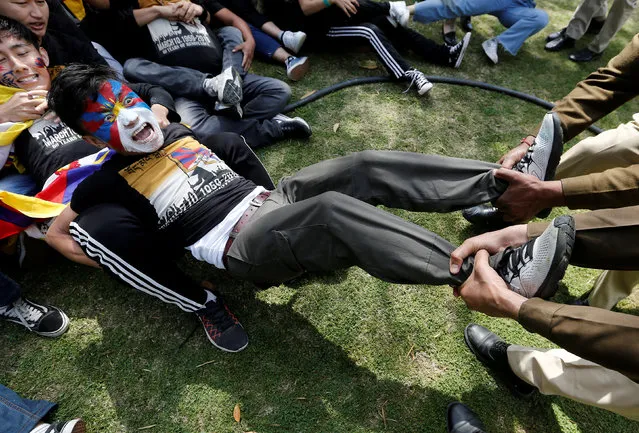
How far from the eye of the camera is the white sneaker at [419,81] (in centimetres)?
398

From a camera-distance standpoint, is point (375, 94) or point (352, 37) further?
point (352, 37)

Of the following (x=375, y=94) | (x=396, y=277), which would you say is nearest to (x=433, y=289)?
(x=396, y=277)

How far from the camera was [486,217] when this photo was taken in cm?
299

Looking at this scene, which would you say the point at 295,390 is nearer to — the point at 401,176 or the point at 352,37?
the point at 401,176

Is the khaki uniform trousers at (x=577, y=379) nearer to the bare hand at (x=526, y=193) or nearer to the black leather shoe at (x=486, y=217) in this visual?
the bare hand at (x=526, y=193)

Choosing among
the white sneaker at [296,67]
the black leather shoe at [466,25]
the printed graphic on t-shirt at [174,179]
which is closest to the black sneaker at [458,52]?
the black leather shoe at [466,25]

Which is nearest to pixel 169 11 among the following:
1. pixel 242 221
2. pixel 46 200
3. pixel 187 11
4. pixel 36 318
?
pixel 187 11

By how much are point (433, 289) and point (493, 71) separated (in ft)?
9.85

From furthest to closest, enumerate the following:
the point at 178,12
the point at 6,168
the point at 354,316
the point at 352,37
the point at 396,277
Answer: the point at 352,37
the point at 178,12
the point at 6,168
the point at 354,316
the point at 396,277

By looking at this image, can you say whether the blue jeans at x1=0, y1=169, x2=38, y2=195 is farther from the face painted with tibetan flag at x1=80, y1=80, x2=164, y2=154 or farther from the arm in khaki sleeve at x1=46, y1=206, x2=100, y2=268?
the face painted with tibetan flag at x1=80, y1=80, x2=164, y2=154

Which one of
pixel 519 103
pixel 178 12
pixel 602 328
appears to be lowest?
pixel 519 103

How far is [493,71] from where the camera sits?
453cm

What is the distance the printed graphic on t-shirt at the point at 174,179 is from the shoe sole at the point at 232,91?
111 cm

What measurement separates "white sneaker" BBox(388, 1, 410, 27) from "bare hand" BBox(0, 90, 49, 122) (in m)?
3.46
